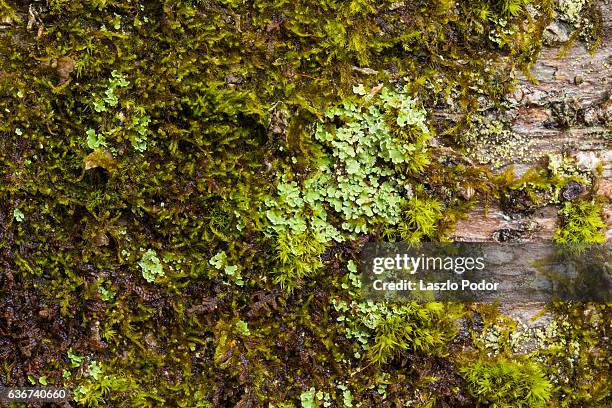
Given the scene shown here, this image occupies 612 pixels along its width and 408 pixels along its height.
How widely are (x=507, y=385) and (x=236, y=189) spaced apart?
198cm

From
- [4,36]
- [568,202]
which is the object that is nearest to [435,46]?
[568,202]

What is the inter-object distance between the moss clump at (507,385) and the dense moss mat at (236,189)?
0.01 metres

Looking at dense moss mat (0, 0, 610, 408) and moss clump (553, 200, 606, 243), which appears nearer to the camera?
dense moss mat (0, 0, 610, 408)

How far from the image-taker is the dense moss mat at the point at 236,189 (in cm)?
311

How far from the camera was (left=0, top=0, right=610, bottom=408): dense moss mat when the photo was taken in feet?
10.2

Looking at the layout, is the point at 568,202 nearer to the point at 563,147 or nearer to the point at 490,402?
the point at 563,147

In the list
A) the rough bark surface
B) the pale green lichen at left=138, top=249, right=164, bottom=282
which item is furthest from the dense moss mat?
the rough bark surface

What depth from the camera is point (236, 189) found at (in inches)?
126

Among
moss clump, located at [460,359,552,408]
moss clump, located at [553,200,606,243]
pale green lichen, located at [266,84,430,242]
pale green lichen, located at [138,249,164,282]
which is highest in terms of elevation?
pale green lichen, located at [266,84,430,242]

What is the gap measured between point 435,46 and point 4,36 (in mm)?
2471

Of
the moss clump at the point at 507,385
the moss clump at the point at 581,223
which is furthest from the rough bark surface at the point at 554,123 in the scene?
the moss clump at the point at 507,385

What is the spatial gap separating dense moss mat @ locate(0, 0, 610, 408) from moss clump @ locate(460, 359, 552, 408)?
0.01 meters

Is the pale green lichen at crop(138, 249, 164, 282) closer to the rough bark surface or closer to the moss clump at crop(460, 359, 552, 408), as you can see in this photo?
the rough bark surface

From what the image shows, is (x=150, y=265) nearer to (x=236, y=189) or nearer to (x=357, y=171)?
(x=236, y=189)
